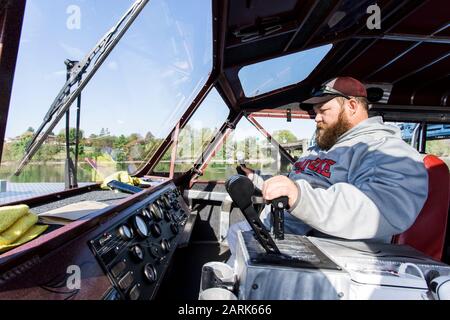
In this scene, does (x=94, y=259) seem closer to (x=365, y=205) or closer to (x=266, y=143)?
(x=365, y=205)

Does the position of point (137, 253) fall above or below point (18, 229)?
below

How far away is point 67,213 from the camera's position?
115 cm

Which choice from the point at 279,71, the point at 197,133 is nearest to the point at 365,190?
the point at 279,71

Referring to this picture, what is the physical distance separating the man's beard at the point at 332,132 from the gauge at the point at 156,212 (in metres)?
1.11

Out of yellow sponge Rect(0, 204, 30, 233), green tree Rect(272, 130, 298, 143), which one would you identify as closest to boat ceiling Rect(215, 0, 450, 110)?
green tree Rect(272, 130, 298, 143)

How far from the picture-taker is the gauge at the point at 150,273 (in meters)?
1.25

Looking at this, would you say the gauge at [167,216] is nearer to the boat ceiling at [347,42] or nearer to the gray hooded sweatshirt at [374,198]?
the gray hooded sweatshirt at [374,198]

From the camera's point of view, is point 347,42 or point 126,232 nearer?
point 126,232

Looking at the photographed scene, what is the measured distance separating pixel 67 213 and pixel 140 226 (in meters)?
0.40

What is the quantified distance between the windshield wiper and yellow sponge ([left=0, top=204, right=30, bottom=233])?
18cm

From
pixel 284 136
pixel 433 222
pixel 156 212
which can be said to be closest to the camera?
pixel 433 222

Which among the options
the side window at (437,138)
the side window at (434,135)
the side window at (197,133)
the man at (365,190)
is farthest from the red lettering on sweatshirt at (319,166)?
the side window at (437,138)

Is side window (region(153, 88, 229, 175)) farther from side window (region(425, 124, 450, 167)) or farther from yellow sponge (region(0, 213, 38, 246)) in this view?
side window (region(425, 124, 450, 167))

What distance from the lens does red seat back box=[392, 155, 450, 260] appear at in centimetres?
158
